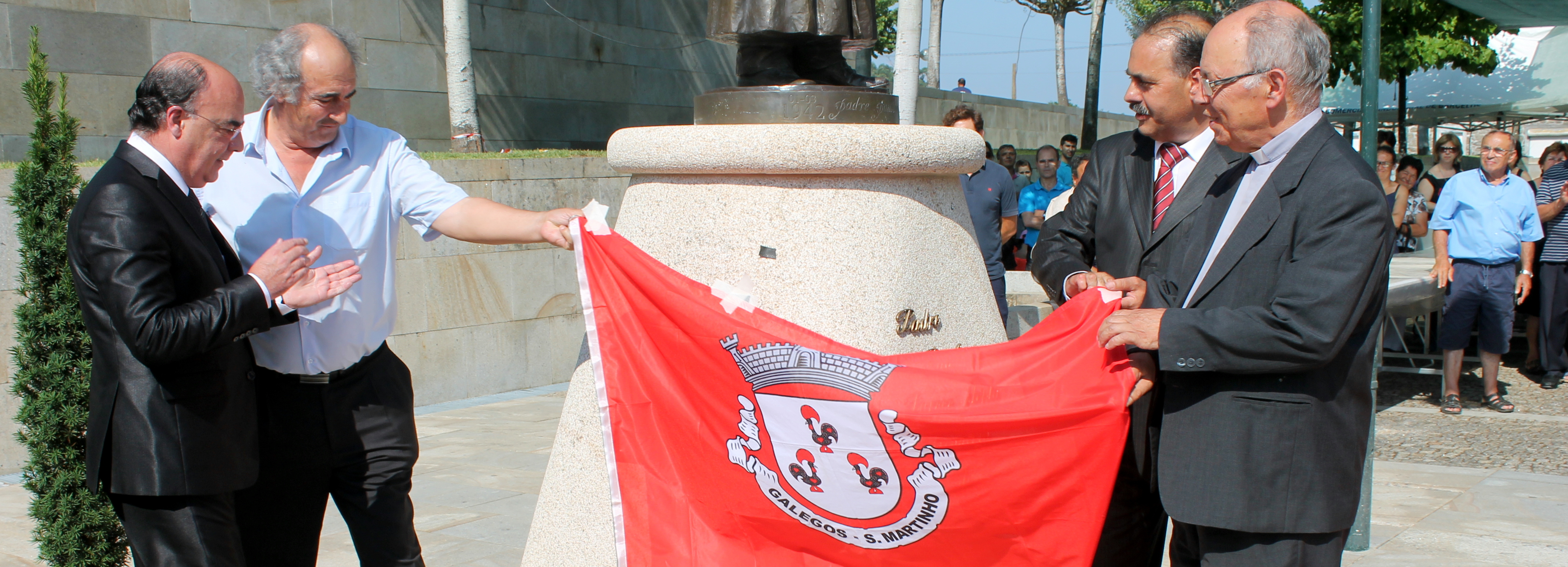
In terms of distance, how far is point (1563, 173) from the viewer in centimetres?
939

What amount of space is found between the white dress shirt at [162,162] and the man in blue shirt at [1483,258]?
8072 mm

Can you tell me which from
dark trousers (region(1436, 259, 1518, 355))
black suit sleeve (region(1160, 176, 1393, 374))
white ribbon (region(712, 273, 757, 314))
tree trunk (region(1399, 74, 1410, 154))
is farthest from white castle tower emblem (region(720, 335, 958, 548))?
tree trunk (region(1399, 74, 1410, 154))

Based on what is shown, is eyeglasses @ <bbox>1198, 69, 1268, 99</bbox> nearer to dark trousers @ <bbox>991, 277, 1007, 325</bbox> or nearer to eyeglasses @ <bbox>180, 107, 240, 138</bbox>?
eyeglasses @ <bbox>180, 107, 240, 138</bbox>

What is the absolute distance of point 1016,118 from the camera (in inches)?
1038

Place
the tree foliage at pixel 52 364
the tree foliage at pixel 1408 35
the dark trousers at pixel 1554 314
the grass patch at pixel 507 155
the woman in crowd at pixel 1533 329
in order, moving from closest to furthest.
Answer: the tree foliage at pixel 52 364 → the grass patch at pixel 507 155 → the dark trousers at pixel 1554 314 → the woman in crowd at pixel 1533 329 → the tree foliage at pixel 1408 35

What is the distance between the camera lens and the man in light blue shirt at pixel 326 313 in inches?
121

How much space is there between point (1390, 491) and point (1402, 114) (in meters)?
18.2

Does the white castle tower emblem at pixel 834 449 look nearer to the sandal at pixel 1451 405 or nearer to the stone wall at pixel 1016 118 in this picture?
the sandal at pixel 1451 405

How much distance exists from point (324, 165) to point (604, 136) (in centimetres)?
913

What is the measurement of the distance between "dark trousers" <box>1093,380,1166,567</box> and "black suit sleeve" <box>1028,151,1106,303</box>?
53cm

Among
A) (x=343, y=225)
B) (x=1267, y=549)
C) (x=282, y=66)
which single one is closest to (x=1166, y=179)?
(x=1267, y=549)

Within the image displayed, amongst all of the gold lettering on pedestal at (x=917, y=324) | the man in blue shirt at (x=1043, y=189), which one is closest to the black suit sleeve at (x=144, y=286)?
the gold lettering on pedestal at (x=917, y=324)

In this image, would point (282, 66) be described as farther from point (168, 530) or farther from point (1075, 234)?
point (1075, 234)

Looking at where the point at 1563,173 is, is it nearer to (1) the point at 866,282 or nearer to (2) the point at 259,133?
(1) the point at 866,282
